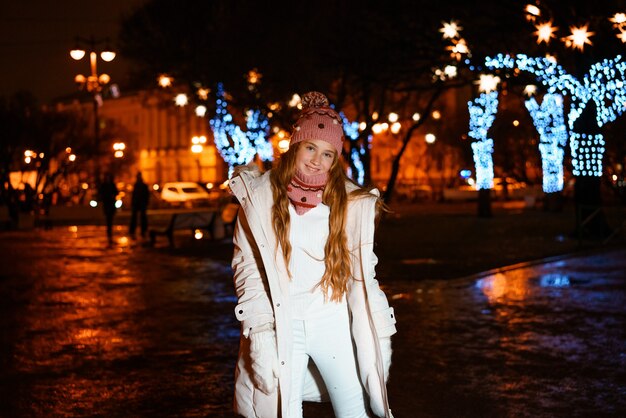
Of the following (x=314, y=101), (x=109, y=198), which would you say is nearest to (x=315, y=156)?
(x=314, y=101)

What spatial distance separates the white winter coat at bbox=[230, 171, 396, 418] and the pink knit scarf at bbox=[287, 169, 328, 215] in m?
0.09

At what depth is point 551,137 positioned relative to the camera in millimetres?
20578

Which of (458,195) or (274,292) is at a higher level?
(274,292)

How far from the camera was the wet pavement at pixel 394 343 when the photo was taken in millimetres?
6926

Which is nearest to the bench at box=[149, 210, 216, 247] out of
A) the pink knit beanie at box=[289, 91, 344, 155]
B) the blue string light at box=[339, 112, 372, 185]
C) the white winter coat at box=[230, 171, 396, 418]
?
the blue string light at box=[339, 112, 372, 185]

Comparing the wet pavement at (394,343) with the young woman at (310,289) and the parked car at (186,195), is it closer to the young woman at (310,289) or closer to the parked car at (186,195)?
the young woman at (310,289)

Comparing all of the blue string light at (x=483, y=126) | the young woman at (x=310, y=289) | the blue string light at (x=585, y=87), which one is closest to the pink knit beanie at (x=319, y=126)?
the young woman at (x=310, y=289)

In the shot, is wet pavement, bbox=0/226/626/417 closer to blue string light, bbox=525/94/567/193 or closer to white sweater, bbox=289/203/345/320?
white sweater, bbox=289/203/345/320

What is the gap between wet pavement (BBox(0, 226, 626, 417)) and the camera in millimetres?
6926

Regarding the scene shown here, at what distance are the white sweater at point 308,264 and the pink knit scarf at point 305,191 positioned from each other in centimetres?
3

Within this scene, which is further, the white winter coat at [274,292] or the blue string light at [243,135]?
the blue string light at [243,135]

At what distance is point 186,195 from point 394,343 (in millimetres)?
48230

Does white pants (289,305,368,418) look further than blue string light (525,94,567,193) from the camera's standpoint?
No

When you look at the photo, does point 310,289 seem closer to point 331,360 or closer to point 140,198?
point 331,360
